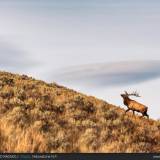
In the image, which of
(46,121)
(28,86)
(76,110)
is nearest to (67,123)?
(46,121)

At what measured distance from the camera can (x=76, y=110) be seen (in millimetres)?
26234

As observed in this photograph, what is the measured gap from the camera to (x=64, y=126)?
2311 cm

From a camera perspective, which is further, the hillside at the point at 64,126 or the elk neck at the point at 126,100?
the elk neck at the point at 126,100

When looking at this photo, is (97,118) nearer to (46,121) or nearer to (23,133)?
(46,121)

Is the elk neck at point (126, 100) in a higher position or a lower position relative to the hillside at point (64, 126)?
higher

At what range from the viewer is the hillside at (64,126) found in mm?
20016

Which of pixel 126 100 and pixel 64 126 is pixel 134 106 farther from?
pixel 64 126

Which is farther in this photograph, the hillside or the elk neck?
the elk neck

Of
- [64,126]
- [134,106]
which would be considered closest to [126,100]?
[134,106]

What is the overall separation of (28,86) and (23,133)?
1112 cm

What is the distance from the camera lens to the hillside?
2002cm

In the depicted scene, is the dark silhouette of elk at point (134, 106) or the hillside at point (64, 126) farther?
the dark silhouette of elk at point (134, 106)

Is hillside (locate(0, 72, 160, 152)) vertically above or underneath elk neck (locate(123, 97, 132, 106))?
underneath

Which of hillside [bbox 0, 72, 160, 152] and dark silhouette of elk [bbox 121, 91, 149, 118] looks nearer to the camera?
hillside [bbox 0, 72, 160, 152]
